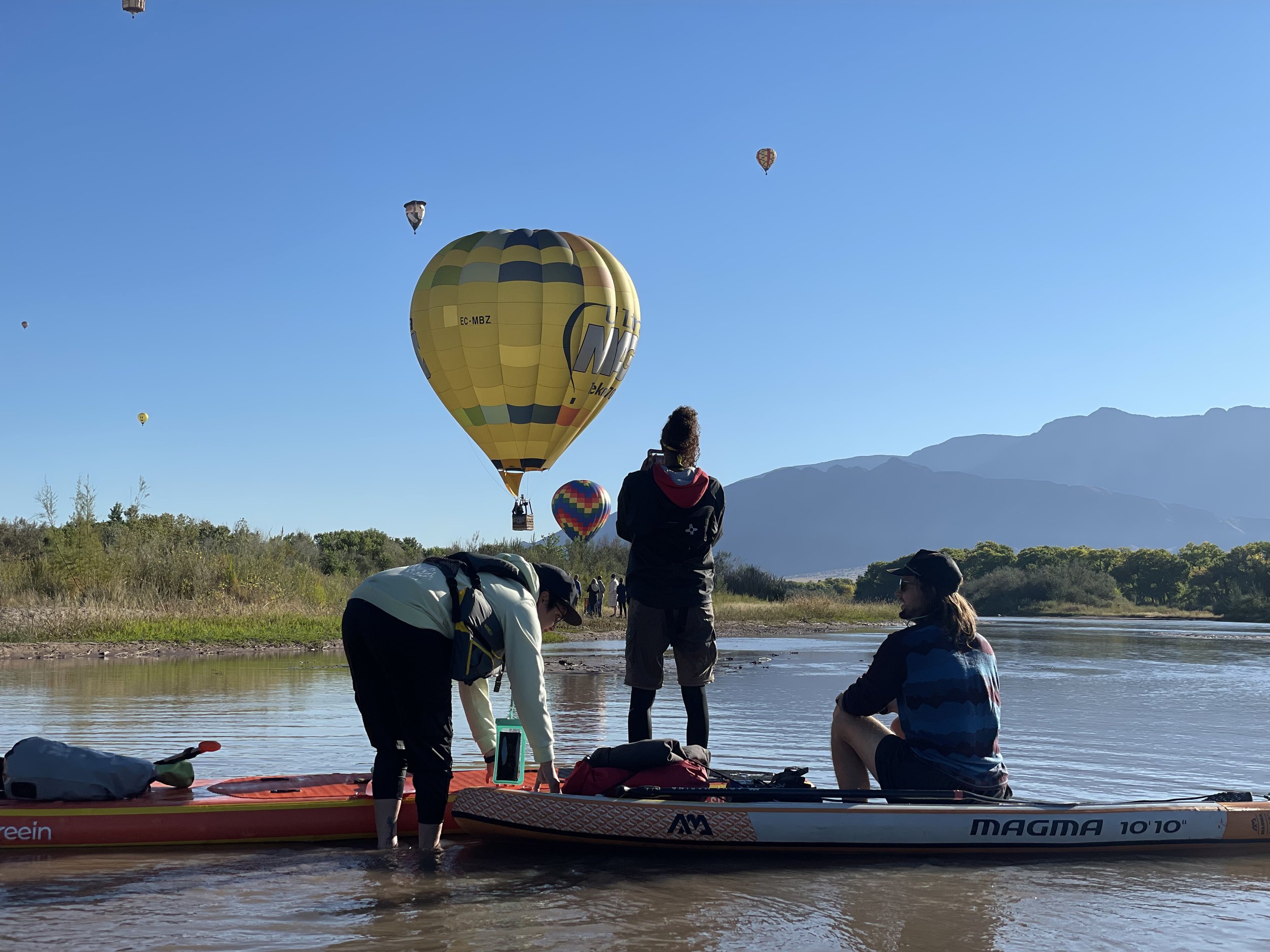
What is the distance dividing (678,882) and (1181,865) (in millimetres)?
2340

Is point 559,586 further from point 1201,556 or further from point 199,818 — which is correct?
point 1201,556

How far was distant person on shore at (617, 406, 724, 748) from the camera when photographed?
20.2ft

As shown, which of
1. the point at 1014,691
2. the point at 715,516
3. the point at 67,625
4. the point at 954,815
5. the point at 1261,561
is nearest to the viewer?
the point at 954,815

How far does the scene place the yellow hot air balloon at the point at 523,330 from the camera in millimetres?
20266

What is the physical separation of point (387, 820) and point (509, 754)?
0.65 metres

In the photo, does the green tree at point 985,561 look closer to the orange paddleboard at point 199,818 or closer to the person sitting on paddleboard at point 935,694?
the person sitting on paddleboard at point 935,694

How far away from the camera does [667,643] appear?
6285mm

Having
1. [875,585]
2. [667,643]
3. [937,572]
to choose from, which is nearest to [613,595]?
[667,643]

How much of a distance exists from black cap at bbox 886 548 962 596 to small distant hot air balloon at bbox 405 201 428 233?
24.4 metres

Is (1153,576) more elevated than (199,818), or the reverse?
(199,818)

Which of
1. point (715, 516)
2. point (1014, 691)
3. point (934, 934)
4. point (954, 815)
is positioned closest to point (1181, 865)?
point (954, 815)

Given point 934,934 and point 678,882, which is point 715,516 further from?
point 934,934

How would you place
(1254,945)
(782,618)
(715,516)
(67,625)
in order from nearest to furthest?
(1254,945)
(715,516)
(67,625)
(782,618)

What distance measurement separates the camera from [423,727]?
15.9 ft
